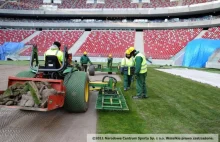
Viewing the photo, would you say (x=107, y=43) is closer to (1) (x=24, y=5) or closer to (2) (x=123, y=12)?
(2) (x=123, y=12)

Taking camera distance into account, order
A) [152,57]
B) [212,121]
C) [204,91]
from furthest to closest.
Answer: [152,57] → [204,91] → [212,121]

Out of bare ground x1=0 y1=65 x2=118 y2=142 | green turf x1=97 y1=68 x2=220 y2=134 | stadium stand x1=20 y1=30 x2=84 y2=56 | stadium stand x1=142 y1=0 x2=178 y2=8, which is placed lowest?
green turf x1=97 y1=68 x2=220 y2=134

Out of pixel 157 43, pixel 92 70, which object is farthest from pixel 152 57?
pixel 92 70

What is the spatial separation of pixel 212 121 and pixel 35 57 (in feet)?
13.9

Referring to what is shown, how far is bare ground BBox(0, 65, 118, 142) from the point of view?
12.7 ft

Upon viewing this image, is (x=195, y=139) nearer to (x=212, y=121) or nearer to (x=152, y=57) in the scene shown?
(x=212, y=121)

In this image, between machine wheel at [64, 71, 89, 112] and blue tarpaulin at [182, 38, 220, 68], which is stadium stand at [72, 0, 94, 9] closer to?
blue tarpaulin at [182, 38, 220, 68]

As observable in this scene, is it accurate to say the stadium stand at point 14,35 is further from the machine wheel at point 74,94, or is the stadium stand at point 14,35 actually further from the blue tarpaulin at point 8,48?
the machine wheel at point 74,94

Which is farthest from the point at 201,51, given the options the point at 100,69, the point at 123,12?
the point at 123,12

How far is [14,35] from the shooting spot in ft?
148

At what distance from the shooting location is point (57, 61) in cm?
520

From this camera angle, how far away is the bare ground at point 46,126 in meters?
3.89

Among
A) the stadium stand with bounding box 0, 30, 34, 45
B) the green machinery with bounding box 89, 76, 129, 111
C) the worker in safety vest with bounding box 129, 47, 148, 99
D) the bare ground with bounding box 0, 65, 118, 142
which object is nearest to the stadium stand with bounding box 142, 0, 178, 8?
the stadium stand with bounding box 0, 30, 34, 45

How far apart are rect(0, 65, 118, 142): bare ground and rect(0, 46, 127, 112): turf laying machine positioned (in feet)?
0.95
